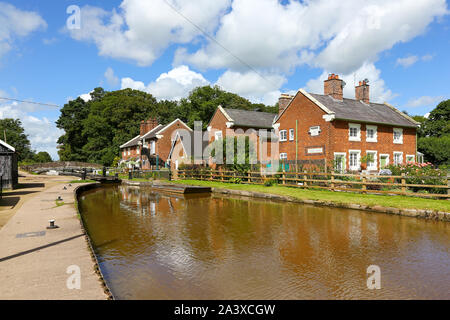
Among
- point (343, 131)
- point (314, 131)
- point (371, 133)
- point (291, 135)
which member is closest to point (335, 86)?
point (343, 131)

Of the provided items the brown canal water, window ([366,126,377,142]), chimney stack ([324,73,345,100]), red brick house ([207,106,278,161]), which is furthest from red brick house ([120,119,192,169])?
the brown canal water

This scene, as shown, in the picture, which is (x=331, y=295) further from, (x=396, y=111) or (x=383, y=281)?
(x=396, y=111)

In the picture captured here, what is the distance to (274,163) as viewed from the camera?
2692 centimetres

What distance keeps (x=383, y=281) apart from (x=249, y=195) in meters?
14.5

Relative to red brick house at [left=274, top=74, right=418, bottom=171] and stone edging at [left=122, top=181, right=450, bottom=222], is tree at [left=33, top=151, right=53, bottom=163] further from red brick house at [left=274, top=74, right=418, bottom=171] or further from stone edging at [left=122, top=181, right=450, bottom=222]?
stone edging at [left=122, top=181, right=450, bottom=222]

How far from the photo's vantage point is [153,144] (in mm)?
48469

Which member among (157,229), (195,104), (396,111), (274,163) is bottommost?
(157,229)

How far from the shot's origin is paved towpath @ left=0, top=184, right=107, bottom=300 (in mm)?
4223

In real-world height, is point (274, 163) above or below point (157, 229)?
above

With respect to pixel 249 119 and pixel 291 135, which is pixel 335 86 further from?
pixel 249 119

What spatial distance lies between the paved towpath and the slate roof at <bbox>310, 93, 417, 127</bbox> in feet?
73.9

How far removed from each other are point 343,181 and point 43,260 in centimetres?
1548

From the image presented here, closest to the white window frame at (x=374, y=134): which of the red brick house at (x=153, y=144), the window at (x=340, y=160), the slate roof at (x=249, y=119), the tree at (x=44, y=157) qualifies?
the window at (x=340, y=160)
